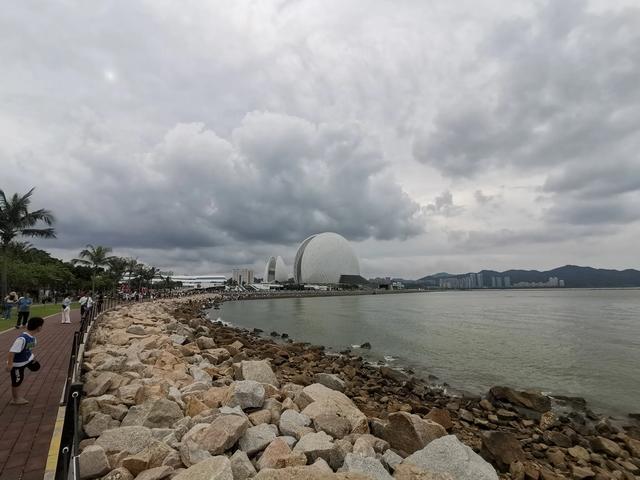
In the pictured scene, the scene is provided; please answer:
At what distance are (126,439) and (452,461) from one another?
3.85 metres

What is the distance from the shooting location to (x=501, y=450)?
5.93 meters

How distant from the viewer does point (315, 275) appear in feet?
346

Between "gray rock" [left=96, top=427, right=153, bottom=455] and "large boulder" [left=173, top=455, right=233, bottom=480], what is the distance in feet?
3.70

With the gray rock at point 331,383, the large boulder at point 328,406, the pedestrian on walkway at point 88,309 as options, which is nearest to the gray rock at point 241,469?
the large boulder at point 328,406

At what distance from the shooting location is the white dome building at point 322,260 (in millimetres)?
105125

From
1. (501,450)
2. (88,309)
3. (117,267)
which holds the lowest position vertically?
(501,450)

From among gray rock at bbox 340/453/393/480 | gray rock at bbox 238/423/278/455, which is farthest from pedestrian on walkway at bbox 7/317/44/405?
gray rock at bbox 340/453/393/480

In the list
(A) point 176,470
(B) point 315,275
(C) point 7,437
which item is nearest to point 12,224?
(C) point 7,437

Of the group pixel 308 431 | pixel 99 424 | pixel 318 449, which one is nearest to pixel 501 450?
pixel 308 431

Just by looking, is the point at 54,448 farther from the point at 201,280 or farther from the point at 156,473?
the point at 201,280

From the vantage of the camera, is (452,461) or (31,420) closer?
(452,461)

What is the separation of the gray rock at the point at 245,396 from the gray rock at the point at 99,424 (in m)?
1.59

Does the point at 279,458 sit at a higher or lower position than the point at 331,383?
higher

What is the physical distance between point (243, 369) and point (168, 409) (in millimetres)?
2582
